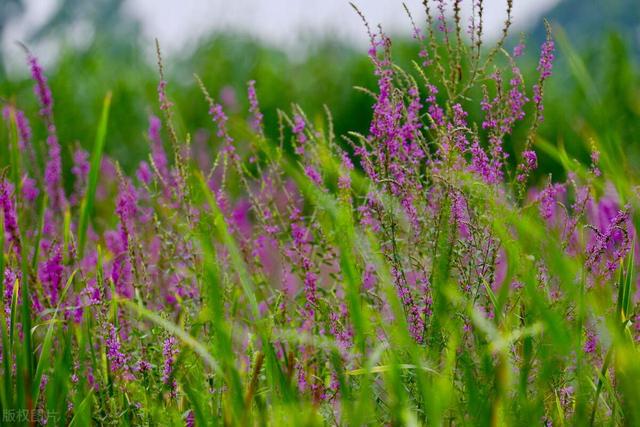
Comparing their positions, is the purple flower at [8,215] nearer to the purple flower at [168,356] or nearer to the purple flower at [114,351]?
the purple flower at [114,351]

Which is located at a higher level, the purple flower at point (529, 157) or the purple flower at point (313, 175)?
the purple flower at point (313, 175)

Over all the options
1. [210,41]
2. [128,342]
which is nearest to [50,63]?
[210,41]

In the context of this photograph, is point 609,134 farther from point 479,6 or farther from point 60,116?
point 60,116

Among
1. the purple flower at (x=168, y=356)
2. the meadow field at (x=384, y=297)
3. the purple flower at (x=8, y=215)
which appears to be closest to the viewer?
the meadow field at (x=384, y=297)

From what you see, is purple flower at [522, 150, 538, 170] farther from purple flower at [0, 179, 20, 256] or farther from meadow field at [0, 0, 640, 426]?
purple flower at [0, 179, 20, 256]

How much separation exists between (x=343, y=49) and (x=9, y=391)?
772 centimetres

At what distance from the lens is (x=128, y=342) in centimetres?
277

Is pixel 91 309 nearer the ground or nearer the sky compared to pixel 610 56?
nearer the ground

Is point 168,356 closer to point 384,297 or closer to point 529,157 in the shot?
point 384,297

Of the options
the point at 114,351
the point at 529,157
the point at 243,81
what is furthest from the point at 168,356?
the point at 243,81

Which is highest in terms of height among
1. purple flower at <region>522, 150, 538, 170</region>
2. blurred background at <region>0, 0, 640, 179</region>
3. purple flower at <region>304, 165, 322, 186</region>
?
blurred background at <region>0, 0, 640, 179</region>

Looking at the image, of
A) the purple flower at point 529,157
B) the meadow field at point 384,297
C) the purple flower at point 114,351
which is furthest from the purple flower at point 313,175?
the purple flower at point 114,351

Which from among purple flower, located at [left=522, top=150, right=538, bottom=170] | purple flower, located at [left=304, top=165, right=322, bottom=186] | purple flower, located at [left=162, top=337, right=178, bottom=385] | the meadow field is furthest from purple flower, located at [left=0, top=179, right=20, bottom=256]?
purple flower, located at [left=522, top=150, right=538, bottom=170]

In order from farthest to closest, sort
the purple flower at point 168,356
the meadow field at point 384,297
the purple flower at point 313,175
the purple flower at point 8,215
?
1. the purple flower at point 313,175
2. the purple flower at point 8,215
3. the purple flower at point 168,356
4. the meadow field at point 384,297
